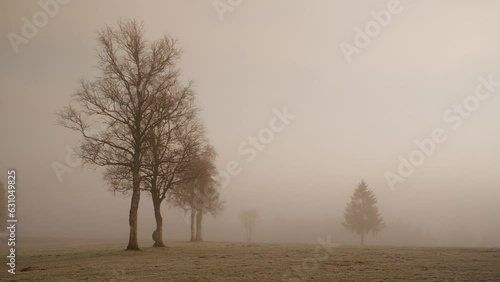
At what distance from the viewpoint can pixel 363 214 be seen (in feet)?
225

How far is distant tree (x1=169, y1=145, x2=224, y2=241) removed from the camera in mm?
32406

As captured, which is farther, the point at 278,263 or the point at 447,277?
the point at 278,263

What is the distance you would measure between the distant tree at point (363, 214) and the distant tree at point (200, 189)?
96.3 ft

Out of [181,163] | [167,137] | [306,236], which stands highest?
[167,137]

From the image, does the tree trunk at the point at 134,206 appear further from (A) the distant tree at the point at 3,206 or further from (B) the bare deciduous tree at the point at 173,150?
(A) the distant tree at the point at 3,206

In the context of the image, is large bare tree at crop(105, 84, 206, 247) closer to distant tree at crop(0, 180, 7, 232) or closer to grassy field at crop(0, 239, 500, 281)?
grassy field at crop(0, 239, 500, 281)

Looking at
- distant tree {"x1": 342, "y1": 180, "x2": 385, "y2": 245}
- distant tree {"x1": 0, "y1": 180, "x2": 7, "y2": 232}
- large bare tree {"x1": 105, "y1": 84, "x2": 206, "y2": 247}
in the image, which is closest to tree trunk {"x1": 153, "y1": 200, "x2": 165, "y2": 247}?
large bare tree {"x1": 105, "y1": 84, "x2": 206, "y2": 247}

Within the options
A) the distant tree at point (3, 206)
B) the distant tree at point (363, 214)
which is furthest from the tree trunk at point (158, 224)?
the distant tree at point (3, 206)

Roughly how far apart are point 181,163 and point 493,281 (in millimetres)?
23605

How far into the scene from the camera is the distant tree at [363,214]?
2682 inches

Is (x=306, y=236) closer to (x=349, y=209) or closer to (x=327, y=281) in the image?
(x=349, y=209)

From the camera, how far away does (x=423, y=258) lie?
70.7 feet

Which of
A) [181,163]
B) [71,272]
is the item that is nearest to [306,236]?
[181,163]

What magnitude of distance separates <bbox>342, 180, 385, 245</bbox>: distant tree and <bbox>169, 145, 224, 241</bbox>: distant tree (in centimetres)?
2934
